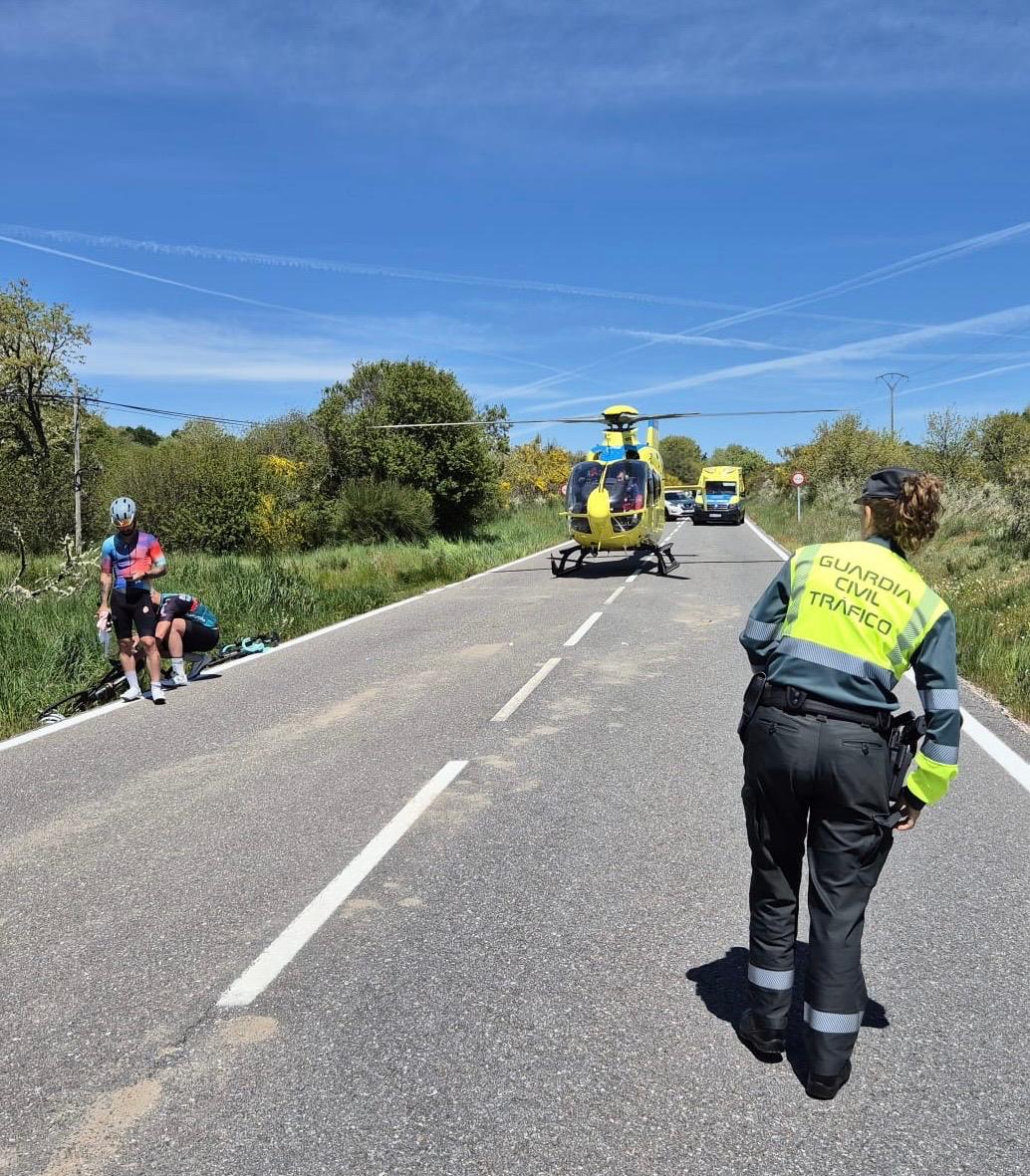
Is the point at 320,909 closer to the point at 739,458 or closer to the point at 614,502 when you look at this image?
the point at 614,502

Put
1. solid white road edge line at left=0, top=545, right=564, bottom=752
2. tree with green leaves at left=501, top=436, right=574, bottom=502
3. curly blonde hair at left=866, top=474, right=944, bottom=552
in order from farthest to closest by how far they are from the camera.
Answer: tree with green leaves at left=501, top=436, right=574, bottom=502 → solid white road edge line at left=0, top=545, right=564, bottom=752 → curly blonde hair at left=866, top=474, right=944, bottom=552

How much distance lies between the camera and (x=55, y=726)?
Answer: 762cm

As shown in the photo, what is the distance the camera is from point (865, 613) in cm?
273

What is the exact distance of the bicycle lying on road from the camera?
322 inches

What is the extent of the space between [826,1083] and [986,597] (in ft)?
36.9

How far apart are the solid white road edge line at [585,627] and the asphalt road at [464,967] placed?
175 inches

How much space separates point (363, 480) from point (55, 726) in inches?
1121

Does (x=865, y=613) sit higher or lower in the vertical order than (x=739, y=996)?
higher

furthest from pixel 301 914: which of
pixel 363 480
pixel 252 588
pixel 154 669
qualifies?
pixel 363 480

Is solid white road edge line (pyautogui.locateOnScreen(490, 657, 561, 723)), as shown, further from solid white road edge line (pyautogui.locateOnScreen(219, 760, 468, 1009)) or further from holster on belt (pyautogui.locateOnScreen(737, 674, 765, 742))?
holster on belt (pyautogui.locateOnScreen(737, 674, 765, 742))

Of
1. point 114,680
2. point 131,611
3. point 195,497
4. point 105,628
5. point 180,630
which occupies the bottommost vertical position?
point 114,680

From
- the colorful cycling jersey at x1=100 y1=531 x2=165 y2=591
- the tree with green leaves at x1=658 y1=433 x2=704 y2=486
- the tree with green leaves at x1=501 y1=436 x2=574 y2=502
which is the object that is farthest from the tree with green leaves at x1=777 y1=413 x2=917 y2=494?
the tree with green leaves at x1=658 y1=433 x2=704 y2=486

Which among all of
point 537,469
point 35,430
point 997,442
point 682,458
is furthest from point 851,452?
point 682,458

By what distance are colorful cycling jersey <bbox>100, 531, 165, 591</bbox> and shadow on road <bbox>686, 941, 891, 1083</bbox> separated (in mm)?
6756
